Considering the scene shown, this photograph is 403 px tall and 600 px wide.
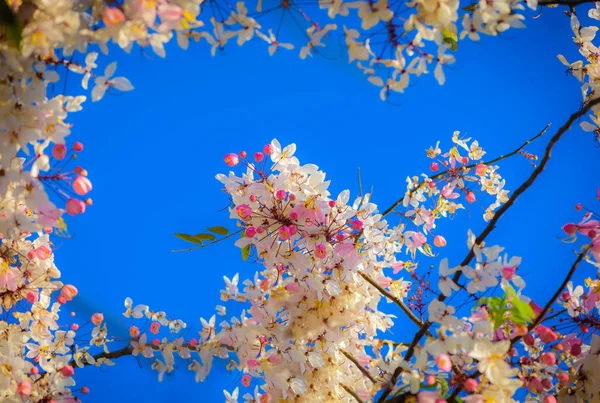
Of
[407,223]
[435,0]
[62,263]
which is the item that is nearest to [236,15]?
[435,0]

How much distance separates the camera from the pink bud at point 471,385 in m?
0.77

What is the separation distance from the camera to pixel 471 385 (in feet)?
2.52

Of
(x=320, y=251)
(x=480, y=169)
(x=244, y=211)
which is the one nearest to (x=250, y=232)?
(x=244, y=211)

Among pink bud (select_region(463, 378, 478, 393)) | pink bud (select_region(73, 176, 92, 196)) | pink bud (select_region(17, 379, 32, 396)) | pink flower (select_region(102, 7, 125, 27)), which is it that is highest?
pink flower (select_region(102, 7, 125, 27))

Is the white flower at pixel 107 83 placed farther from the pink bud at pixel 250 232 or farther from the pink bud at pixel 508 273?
the pink bud at pixel 508 273

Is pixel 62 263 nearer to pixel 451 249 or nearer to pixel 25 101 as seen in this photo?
pixel 25 101

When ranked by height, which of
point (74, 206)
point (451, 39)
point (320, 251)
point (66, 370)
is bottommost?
point (66, 370)

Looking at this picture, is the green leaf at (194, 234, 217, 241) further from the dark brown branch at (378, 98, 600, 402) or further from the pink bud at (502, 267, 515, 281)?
the pink bud at (502, 267, 515, 281)

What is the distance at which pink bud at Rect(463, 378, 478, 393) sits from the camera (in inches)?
30.3

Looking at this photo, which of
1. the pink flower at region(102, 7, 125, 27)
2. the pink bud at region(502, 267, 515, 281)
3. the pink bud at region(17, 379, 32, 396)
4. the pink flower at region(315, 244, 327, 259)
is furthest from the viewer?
the pink flower at region(315, 244, 327, 259)

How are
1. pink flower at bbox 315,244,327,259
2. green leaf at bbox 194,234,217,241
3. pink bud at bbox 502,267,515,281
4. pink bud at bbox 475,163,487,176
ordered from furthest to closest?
pink bud at bbox 475,163,487,176 < green leaf at bbox 194,234,217,241 < pink flower at bbox 315,244,327,259 < pink bud at bbox 502,267,515,281

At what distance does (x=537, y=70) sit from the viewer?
222 centimetres

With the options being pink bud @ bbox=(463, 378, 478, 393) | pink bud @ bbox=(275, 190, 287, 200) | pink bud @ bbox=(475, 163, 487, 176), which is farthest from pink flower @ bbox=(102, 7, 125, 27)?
pink bud @ bbox=(475, 163, 487, 176)

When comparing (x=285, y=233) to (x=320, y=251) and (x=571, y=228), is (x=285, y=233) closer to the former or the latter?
(x=320, y=251)
